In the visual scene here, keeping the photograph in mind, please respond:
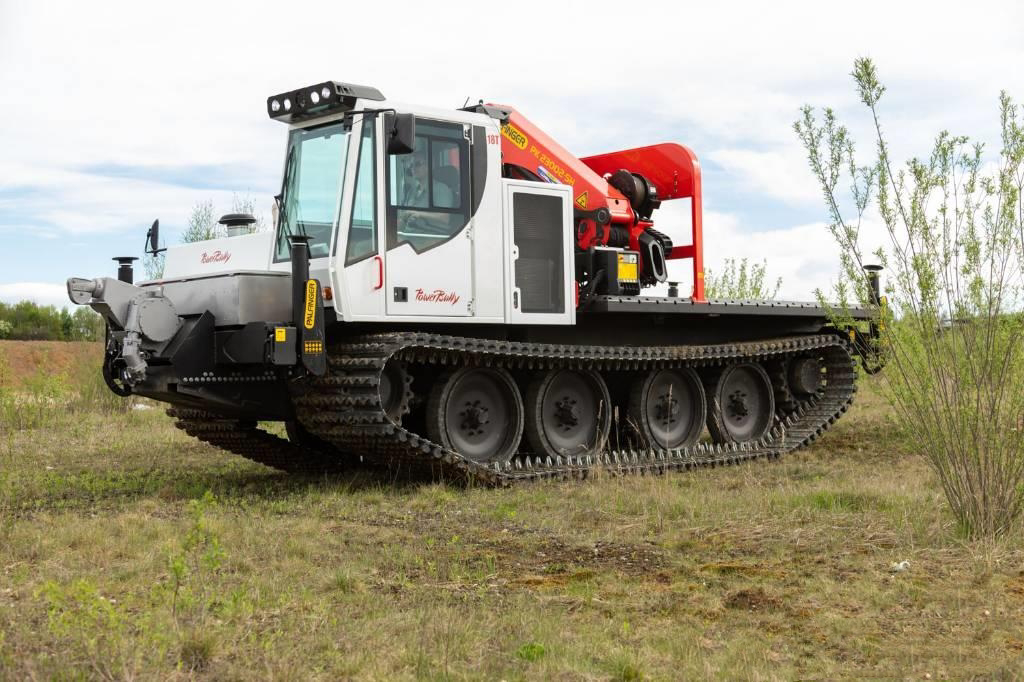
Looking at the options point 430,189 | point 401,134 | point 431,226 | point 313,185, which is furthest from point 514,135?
point 401,134

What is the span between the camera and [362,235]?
1042 cm

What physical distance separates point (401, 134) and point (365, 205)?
741 mm

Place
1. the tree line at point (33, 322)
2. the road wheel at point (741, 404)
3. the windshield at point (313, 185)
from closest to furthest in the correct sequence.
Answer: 1. the windshield at point (313, 185)
2. the road wheel at point (741, 404)
3. the tree line at point (33, 322)

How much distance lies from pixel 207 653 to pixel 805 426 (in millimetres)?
11231

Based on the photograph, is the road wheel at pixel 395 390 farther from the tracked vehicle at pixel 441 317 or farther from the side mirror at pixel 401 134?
the side mirror at pixel 401 134

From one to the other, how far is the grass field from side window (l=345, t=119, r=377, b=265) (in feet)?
7.26

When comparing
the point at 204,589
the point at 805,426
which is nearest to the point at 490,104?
the point at 805,426

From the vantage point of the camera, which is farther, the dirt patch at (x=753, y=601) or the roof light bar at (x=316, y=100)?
the roof light bar at (x=316, y=100)

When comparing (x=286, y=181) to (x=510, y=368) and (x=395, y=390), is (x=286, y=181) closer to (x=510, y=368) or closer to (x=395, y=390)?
(x=395, y=390)

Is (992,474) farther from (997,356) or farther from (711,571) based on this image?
(711,571)

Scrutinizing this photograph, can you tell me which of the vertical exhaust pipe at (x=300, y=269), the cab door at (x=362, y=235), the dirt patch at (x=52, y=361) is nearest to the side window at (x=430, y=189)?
the cab door at (x=362, y=235)

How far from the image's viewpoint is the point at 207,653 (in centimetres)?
503

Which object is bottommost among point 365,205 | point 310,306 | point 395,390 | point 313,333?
point 395,390

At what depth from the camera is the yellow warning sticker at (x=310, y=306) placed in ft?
32.5
